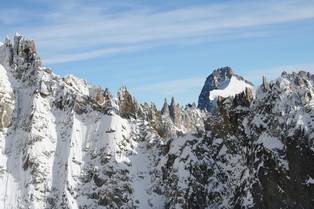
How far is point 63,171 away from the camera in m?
167

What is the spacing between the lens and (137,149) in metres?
176

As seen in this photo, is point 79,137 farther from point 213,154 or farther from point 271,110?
point 271,110

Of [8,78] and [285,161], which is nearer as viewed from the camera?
[285,161]

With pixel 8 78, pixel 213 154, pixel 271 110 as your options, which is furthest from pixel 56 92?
pixel 271 110

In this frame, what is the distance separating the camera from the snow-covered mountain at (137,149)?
454ft

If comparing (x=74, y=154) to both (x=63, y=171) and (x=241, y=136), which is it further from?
(x=241, y=136)

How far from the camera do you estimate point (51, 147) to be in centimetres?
17350

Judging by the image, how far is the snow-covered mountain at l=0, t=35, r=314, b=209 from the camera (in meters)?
138

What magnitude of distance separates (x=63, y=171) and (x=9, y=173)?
16.1 m

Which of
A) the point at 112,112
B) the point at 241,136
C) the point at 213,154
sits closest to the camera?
the point at 241,136

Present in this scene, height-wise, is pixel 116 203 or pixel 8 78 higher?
pixel 8 78

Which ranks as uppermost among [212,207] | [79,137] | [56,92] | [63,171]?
[56,92]

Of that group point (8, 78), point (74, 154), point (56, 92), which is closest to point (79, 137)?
point (74, 154)

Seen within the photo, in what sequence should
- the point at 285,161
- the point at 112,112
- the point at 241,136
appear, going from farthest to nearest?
the point at 112,112, the point at 241,136, the point at 285,161
